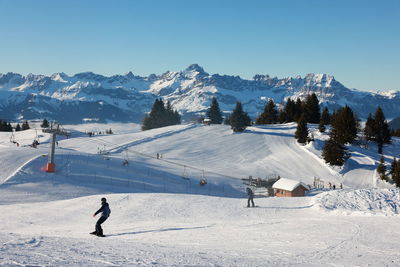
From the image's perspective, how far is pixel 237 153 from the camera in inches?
2963

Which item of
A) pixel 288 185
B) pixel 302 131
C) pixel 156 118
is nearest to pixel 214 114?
pixel 156 118

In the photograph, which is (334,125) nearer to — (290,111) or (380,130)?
(380,130)

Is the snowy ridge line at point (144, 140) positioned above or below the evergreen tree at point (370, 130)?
below

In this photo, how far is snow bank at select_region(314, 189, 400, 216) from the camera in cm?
2411

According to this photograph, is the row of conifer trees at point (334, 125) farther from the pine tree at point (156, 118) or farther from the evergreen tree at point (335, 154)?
the pine tree at point (156, 118)

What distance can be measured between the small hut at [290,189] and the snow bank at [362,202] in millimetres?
17576

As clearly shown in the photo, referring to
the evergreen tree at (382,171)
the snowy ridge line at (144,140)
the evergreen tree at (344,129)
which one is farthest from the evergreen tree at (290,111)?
the evergreen tree at (382,171)

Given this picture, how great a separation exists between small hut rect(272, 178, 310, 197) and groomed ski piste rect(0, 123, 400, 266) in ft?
12.7

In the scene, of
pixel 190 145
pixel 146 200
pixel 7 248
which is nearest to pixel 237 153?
pixel 190 145

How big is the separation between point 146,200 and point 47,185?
52.1 feet

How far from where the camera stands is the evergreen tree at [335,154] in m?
66.0

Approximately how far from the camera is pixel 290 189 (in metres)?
45.8

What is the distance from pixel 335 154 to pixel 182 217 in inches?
1962

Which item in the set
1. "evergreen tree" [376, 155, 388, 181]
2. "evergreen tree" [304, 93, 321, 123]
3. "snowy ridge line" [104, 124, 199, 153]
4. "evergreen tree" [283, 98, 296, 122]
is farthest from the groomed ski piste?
"evergreen tree" [283, 98, 296, 122]
